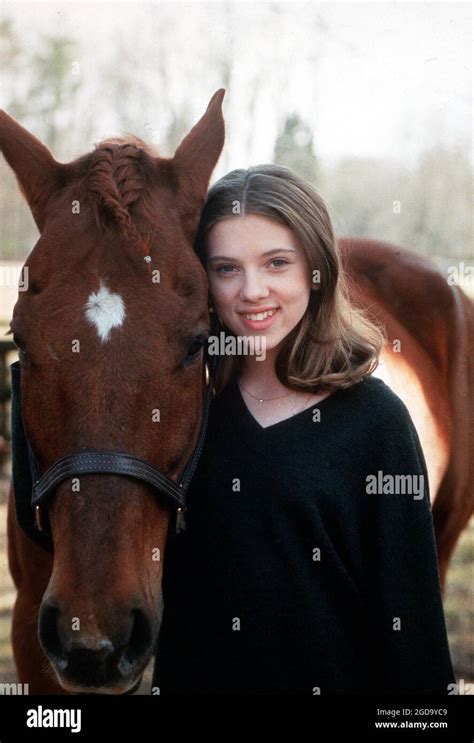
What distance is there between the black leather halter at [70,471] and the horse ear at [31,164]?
471 millimetres

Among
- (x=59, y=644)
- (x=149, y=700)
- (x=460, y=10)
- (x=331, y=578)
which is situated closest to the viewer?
(x=59, y=644)

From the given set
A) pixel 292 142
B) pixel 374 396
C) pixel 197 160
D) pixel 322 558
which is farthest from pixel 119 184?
pixel 292 142

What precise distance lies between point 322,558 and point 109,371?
75 cm

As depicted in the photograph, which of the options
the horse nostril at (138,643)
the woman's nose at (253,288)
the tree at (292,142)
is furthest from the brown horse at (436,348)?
the horse nostril at (138,643)

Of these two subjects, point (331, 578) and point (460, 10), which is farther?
point (460, 10)

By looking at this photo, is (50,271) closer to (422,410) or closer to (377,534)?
(377,534)

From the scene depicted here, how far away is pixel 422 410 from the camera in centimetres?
387

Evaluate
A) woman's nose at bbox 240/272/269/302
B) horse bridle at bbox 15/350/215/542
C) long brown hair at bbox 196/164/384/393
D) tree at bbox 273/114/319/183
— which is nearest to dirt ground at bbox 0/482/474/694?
horse bridle at bbox 15/350/215/542

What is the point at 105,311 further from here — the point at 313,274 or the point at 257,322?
the point at 313,274

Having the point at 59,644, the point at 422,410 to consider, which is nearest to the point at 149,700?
the point at 59,644

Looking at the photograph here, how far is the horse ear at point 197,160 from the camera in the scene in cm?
211

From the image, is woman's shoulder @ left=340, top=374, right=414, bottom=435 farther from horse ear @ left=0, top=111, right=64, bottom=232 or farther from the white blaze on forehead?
horse ear @ left=0, top=111, right=64, bottom=232

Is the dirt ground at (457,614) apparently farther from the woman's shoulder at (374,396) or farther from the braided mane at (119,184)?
the braided mane at (119,184)

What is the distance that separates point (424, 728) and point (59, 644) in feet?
3.70
